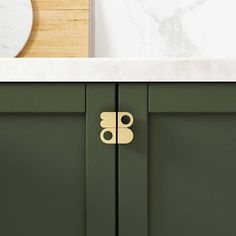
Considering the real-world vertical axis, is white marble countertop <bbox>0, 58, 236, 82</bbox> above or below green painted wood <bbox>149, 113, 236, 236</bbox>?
above

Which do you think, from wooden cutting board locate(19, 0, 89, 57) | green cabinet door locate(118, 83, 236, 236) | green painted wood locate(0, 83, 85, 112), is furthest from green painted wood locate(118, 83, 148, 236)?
wooden cutting board locate(19, 0, 89, 57)

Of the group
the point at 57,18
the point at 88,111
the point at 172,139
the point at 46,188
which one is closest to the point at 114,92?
the point at 88,111

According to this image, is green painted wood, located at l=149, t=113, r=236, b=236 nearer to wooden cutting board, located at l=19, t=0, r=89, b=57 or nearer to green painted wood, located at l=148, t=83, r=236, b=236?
green painted wood, located at l=148, t=83, r=236, b=236

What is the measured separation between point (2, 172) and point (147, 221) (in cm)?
37

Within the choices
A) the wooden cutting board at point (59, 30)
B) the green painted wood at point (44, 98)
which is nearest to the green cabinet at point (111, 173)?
the green painted wood at point (44, 98)

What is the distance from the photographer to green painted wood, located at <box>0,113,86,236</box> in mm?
958

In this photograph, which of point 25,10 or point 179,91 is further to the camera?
point 25,10

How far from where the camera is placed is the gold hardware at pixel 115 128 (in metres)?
0.94

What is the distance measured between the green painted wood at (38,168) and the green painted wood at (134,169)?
0.32 feet

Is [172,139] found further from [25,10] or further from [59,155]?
[25,10]

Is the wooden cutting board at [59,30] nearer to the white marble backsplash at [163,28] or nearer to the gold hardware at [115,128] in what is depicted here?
the white marble backsplash at [163,28]

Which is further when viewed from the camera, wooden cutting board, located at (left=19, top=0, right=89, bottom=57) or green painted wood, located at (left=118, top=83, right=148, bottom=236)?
wooden cutting board, located at (left=19, top=0, right=89, bottom=57)

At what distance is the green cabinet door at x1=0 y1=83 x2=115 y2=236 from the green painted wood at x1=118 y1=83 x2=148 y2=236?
0.08 ft

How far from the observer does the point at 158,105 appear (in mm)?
945
